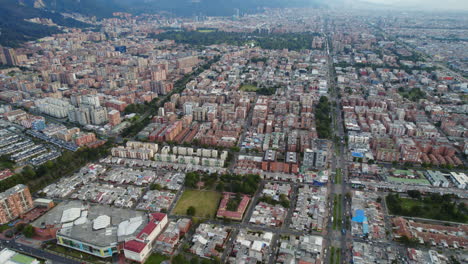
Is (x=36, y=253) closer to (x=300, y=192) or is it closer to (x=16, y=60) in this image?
(x=300, y=192)

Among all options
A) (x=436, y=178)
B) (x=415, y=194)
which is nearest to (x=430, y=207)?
(x=415, y=194)

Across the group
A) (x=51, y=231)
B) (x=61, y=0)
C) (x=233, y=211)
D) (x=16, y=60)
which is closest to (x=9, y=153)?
(x=51, y=231)

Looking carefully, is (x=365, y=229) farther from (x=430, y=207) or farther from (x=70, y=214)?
(x=70, y=214)

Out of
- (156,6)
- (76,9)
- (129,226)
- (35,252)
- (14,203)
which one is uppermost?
(156,6)

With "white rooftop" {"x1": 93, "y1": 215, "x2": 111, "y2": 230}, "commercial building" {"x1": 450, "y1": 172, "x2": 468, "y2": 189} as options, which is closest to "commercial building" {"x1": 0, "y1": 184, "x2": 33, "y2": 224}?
"white rooftop" {"x1": 93, "y1": 215, "x2": 111, "y2": 230}

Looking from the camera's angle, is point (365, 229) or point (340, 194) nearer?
point (365, 229)

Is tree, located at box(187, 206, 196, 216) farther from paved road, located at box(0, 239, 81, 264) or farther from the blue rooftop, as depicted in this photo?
the blue rooftop
